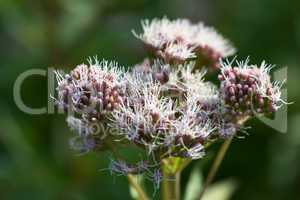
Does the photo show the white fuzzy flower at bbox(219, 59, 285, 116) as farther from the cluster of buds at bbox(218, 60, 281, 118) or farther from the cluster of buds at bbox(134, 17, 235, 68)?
the cluster of buds at bbox(134, 17, 235, 68)

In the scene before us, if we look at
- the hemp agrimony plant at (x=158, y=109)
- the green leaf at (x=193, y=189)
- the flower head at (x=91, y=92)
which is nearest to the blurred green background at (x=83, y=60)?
the green leaf at (x=193, y=189)

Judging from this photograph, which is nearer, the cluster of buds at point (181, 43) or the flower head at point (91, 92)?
the flower head at point (91, 92)

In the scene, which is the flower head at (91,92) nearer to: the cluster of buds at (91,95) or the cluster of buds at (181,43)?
the cluster of buds at (91,95)

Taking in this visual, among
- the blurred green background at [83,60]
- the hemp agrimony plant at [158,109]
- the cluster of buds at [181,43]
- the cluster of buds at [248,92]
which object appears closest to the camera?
the hemp agrimony plant at [158,109]

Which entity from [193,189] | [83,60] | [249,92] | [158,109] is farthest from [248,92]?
[83,60]

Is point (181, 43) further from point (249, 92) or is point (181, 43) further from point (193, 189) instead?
point (193, 189)
